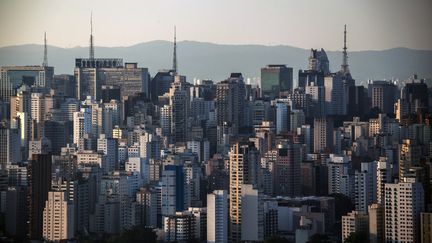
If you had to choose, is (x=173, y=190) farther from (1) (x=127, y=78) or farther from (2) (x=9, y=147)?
(1) (x=127, y=78)

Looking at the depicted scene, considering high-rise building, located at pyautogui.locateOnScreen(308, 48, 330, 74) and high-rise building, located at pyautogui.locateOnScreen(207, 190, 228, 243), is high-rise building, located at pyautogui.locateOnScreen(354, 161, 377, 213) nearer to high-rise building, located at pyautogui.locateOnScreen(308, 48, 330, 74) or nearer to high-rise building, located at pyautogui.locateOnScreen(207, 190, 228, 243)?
high-rise building, located at pyautogui.locateOnScreen(207, 190, 228, 243)

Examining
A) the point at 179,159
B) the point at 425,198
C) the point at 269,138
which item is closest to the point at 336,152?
the point at 269,138

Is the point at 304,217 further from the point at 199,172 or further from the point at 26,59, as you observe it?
the point at 26,59

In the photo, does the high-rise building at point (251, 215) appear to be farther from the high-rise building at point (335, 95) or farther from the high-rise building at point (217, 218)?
the high-rise building at point (335, 95)

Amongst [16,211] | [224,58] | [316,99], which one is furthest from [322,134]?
[16,211]

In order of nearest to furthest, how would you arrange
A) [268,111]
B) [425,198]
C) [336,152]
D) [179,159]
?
[425,198] → [179,159] → [336,152] → [268,111]

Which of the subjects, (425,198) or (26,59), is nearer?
(425,198)

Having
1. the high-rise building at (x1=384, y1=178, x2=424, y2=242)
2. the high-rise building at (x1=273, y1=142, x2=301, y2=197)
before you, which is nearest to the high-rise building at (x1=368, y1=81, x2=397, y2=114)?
the high-rise building at (x1=273, y1=142, x2=301, y2=197)

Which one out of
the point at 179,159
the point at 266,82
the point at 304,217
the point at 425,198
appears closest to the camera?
the point at 425,198
